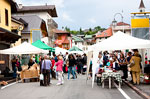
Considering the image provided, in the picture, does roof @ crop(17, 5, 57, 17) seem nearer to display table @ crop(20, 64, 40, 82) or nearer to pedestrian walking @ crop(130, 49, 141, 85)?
display table @ crop(20, 64, 40, 82)

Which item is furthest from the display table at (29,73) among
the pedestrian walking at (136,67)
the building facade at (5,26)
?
the pedestrian walking at (136,67)

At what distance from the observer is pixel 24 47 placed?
2086cm

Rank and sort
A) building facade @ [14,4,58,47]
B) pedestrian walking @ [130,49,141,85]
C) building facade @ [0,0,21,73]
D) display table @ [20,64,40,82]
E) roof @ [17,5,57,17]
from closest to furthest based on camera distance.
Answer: pedestrian walking @ [130,49,141,85] → display table @ [20,64,40,82] → building facade @ [0,0,21,73] → building facade @ [14,4,58,47] → roof @ [17,5,57,17]

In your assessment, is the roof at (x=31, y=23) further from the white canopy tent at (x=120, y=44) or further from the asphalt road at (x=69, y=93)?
the asphalt road at (x=69, y=93)

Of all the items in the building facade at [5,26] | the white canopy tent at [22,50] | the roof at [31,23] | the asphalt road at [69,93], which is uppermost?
the roof at [31,23]

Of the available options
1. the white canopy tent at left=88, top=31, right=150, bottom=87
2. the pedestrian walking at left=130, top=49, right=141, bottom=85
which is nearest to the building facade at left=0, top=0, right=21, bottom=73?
the white canopy tent at left=88, top=31, right=150, bottom=87

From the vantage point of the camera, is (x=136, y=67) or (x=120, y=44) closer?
(x=120, y=44)

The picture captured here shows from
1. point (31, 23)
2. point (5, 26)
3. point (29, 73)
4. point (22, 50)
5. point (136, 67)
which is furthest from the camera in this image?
point (31, 23)

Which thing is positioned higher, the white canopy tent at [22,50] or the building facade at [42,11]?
the building facade at [42,11]

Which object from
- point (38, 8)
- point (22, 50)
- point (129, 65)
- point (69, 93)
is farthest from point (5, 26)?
point (38, 8)

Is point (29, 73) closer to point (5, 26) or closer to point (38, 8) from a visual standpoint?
point (5, 26)

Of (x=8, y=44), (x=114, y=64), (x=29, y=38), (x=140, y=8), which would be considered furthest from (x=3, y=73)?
(x=140, y=8)

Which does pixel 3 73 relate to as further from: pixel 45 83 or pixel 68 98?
pixel 68 98

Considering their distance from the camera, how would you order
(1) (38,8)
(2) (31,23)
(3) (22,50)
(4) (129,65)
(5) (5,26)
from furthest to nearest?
(1) (38,8)
(2) (31,23)
(5) (5,26)
(3) (22,50)
(4) (129,65)
